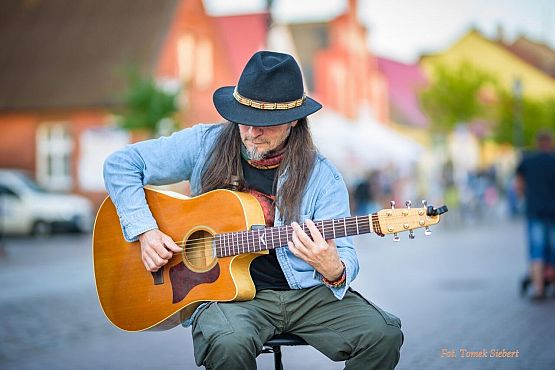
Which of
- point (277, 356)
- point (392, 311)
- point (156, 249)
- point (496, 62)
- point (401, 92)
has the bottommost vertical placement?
point (392, 311)

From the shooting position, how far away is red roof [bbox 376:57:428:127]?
54562mm

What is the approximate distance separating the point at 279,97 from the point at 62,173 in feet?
91.3

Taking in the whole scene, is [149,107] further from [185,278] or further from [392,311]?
[185,278]

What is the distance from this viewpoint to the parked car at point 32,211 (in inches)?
925

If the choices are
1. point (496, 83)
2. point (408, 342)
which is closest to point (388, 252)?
point (408, 342)

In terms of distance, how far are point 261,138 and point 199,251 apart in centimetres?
60

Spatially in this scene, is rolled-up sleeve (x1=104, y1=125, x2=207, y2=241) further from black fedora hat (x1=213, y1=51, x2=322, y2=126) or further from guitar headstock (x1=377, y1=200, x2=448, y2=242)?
guitar headstock (x1=377, y1=200, x2=448, y2=242)

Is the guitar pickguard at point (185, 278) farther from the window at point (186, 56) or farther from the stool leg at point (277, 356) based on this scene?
the window at point (186, 56)

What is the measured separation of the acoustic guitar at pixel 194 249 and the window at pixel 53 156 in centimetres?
2704

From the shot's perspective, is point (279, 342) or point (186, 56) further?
point (186, 56)

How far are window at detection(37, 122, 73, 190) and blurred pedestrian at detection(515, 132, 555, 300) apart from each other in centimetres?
2278

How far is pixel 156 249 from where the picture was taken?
4316 mm

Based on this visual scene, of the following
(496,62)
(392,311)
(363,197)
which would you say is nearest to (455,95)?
(496,62)

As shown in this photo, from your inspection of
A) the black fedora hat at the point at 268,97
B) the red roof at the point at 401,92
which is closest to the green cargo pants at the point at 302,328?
the black fedora hat at the point at 268,97
